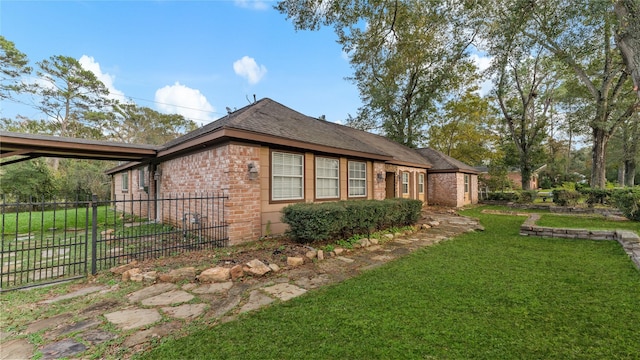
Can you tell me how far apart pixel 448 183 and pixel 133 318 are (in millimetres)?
16713

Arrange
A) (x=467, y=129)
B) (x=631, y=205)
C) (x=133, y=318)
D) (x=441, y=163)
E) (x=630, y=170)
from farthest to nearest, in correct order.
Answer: (x=630, y=170)
(x=467, y=129)
(x=441, y=163)
(x=631, y=205)
(x=133, y=318)

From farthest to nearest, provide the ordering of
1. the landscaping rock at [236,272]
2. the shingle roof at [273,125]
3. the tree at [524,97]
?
the tree at [524,97]
the shingle roof at [273,125]
the landscaping rock at [236,272]

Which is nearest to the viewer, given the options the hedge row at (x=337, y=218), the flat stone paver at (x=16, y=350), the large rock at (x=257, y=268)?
the flat stone paver at (x=16, y=350)

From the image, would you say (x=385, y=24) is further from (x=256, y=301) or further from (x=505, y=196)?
(x=505, y=196)

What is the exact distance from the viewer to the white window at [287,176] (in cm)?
698

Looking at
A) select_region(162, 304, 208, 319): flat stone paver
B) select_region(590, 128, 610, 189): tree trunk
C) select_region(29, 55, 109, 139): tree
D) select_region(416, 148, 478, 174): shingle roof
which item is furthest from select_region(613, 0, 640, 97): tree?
select_region(29, 55, 109, 139): tree

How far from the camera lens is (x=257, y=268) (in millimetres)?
4312

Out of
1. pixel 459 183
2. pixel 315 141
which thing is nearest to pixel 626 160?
pixel 459 183

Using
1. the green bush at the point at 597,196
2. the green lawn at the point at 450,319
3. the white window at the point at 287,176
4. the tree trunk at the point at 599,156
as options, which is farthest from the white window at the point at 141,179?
the tree trunk at the point at 599,156

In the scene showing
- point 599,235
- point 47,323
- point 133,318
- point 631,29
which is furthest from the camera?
point 599,235

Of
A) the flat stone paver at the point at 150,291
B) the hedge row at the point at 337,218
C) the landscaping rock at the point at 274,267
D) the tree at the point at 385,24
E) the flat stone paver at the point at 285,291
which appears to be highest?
the tree at the point at 385,24

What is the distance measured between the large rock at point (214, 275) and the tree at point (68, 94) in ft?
88.5

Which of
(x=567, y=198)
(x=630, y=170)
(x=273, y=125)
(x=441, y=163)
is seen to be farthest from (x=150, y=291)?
(x=630, y=170)

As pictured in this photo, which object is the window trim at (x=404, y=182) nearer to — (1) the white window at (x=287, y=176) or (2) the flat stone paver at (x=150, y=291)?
(1) the white window at (x=287, y=176)
